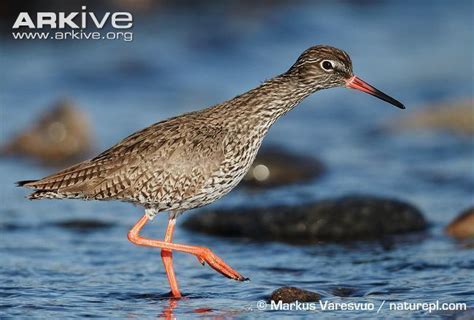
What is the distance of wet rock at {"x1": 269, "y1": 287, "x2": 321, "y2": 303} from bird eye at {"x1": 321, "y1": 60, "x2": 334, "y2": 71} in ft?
7.93

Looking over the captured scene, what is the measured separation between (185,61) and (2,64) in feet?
13.6

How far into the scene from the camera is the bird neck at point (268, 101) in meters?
10.8

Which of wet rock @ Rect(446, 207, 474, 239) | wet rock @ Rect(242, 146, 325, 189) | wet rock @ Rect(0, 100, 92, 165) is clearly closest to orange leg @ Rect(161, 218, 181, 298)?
wet rock @ Rect(446, 207, 474, 239)

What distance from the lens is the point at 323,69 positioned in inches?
436

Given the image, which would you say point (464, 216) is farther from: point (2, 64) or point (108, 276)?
point (2, 64)

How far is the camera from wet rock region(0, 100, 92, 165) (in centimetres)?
1733

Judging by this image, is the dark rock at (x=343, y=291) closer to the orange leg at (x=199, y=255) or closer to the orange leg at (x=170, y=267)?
the orange leg at (x=199, y=255)

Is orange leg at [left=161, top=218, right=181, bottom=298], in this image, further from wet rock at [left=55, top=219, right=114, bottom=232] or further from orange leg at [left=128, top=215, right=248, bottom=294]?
wet rock at [left=55, top=219, right=114, bottom=232]

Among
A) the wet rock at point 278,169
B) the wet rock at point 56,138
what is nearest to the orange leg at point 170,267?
the wet rock at point 278,169

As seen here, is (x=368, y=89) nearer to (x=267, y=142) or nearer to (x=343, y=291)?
(x=343, y=291)

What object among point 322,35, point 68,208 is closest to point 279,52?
point 322,35

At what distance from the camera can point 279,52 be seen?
2431 centimetres

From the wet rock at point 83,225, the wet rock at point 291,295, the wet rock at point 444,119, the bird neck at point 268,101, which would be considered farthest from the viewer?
the wet rock at point 444,119

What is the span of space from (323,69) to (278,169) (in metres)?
4.90
